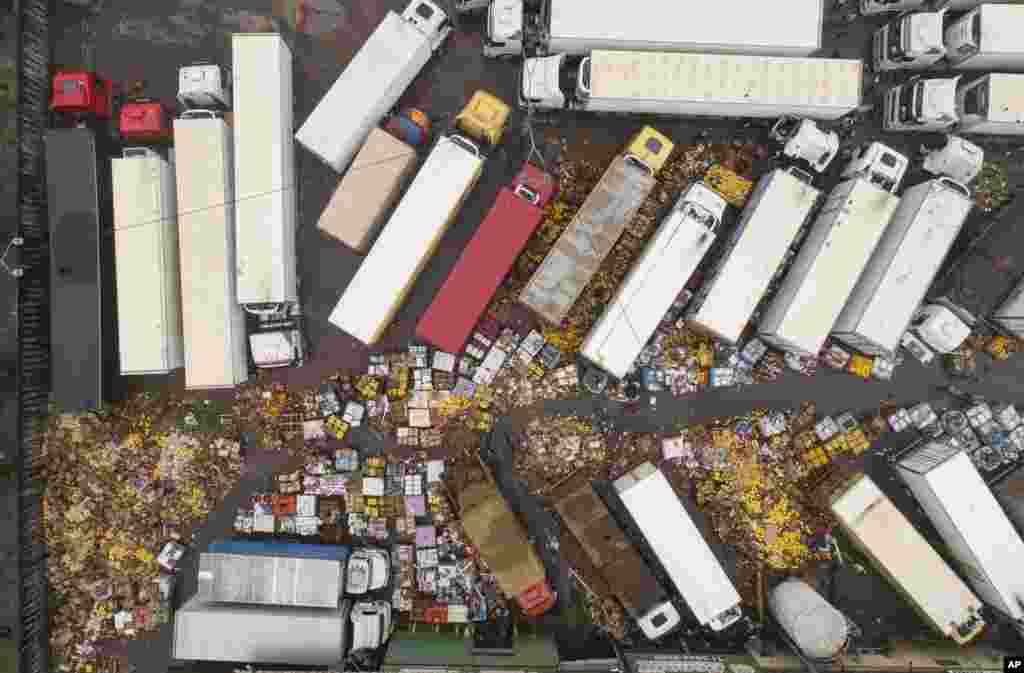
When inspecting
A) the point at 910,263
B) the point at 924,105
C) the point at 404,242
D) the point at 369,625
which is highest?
the point at 924,105

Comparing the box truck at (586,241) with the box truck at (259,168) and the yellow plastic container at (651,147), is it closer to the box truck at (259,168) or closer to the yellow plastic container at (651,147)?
the yellow plastic container at (651,147)

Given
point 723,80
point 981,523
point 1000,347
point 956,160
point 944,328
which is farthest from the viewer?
point 1000,347

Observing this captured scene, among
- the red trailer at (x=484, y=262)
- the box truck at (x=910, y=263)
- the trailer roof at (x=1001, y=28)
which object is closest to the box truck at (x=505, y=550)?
the red trailer at (x=484, y=262)

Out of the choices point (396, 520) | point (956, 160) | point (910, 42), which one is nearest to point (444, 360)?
point (396, 520)

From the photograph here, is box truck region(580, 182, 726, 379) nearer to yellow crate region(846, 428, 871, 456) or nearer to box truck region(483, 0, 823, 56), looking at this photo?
box truck region(483, 0, 823, 56)

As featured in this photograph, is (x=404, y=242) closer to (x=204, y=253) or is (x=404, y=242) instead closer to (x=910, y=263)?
(x=204, y=253)

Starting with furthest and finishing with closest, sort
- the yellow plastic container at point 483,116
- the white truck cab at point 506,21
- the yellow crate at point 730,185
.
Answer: the yellow crate at point 730,185 → the yellow plastic container at point 483,116 → the white truck cab at point 506,21
